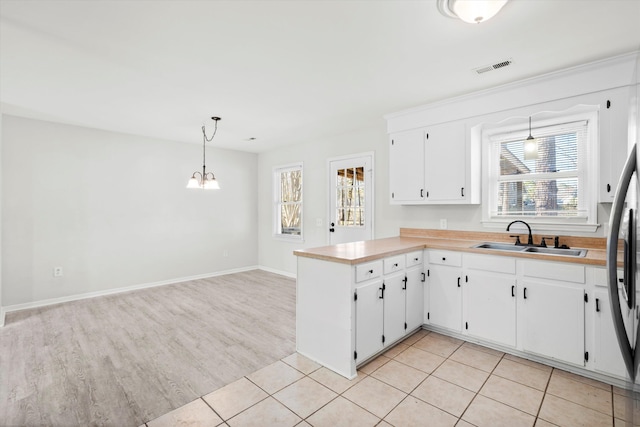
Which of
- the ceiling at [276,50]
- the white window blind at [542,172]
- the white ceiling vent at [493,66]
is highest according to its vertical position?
the ceiling at [276,50]

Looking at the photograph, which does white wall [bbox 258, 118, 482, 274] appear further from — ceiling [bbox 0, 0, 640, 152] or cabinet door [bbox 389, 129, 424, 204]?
ceiling [bbox 0, 0, 640, 152]

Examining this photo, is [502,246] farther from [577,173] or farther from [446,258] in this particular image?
[577,173]

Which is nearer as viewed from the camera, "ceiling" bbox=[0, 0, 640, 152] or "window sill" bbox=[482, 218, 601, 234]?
"ceiling" bbox=[0, 0, 640, 152]

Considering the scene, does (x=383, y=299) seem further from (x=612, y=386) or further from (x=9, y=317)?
(x=9, y=317)

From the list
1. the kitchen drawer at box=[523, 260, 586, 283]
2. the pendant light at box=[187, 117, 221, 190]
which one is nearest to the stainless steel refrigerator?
the kitchen drawer at box=[523, 260, 586, 283]

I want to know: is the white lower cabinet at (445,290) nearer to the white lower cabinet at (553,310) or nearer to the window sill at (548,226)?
the white lower cabinet at (553,310)

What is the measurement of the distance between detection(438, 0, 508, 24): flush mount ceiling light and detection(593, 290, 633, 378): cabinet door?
2.05 m

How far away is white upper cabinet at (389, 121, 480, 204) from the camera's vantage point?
10.5 feet

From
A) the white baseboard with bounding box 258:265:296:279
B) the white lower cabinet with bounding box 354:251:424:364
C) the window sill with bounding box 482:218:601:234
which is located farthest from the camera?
the white baseboard with bounding box 258:265:296:279

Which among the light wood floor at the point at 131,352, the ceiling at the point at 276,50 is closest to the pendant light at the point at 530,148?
the ceiling at the point at 276,50

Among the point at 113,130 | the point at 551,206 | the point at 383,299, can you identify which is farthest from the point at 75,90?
the point at 551,206

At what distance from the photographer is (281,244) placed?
596 centimetres

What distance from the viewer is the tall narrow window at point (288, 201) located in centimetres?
566

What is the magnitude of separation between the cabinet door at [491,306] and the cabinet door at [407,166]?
1.14 meters
